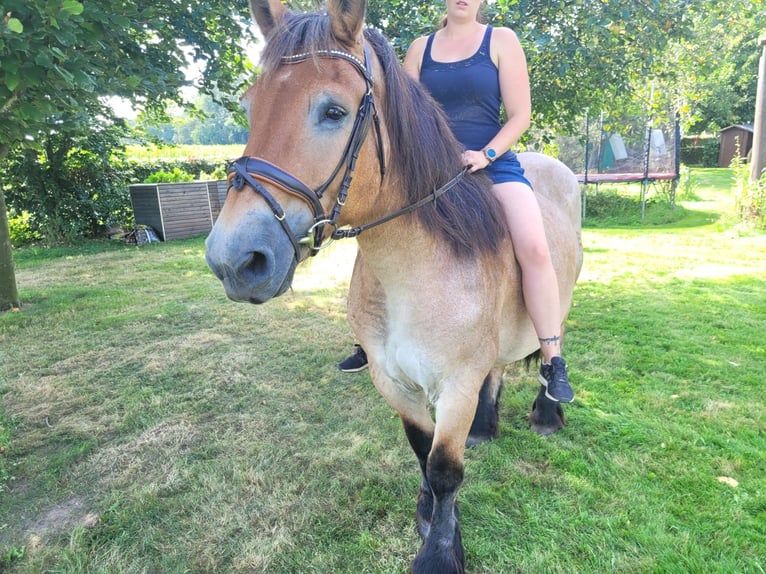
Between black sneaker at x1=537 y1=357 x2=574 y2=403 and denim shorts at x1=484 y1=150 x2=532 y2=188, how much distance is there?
100cm

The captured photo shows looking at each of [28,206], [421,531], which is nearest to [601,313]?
[421,531]

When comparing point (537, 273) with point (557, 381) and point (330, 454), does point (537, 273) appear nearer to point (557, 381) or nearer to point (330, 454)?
point (557, 381)

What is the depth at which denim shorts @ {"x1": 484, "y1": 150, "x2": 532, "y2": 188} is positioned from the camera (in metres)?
2.31

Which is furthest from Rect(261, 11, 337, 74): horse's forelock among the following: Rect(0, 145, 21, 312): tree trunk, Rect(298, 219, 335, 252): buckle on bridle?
Rect(0, 145, 21, 312): tree trunk

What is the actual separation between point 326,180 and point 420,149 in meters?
0.49

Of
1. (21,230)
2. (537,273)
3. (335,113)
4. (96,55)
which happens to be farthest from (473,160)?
(21,230)

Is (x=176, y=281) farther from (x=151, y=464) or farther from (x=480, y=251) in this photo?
(x=480, y=251)

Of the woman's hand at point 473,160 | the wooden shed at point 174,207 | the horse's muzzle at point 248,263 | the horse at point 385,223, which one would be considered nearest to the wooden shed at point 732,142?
the wooden shed at point 174,207

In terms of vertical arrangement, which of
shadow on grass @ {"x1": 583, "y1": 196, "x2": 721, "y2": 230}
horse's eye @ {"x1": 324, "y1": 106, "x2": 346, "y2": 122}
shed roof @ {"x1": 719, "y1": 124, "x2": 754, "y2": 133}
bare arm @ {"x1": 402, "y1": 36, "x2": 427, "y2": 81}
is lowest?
shadow on grass @ {"x1": 583, "y1": 196, "x2": 721, "y2": 230}

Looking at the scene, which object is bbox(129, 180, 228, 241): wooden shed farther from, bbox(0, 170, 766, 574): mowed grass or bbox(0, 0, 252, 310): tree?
bbox(0, 0, 252, 310): tree

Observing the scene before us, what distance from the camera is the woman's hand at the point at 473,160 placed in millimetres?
2045

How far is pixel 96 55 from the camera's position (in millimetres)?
3695

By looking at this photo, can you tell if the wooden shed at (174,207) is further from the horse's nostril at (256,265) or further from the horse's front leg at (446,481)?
→ the horse's nostril at (256,265)

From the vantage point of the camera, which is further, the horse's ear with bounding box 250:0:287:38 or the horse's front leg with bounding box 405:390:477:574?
the horse's front leg with bounding box 405:390:477:574
